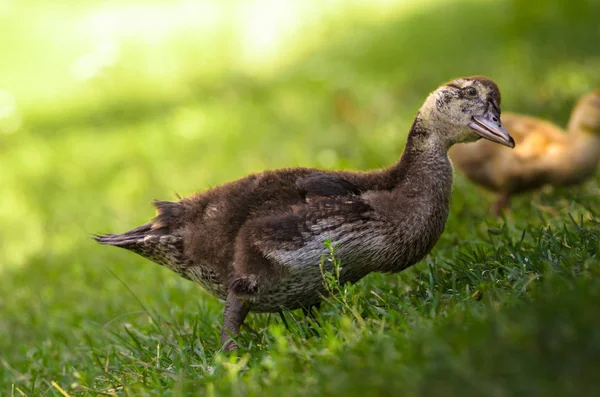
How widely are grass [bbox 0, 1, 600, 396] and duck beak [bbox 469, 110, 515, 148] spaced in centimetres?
49

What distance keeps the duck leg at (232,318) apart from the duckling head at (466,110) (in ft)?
4.62

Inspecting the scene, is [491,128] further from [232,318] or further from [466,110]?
[232,318]

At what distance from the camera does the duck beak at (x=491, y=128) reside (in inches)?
173

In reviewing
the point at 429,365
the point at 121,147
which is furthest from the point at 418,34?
the point at 429,365

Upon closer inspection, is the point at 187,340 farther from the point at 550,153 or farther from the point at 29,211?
the point at 29,211

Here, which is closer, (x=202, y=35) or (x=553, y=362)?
(x=553, y=362)

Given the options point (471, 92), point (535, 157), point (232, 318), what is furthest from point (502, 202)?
point (232, 318)

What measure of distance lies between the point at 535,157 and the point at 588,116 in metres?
0.59

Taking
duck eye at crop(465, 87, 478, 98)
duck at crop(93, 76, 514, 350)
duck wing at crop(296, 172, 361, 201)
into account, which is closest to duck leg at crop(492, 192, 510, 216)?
duck at crop(93, 76, 514, 350)

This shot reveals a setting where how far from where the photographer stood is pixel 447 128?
A: 4.54 meters

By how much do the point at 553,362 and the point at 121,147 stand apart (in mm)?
9393

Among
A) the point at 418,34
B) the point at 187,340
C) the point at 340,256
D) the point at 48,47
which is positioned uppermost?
the point at 48,47

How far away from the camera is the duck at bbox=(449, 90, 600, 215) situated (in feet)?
21.6

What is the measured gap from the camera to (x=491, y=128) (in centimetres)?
442
